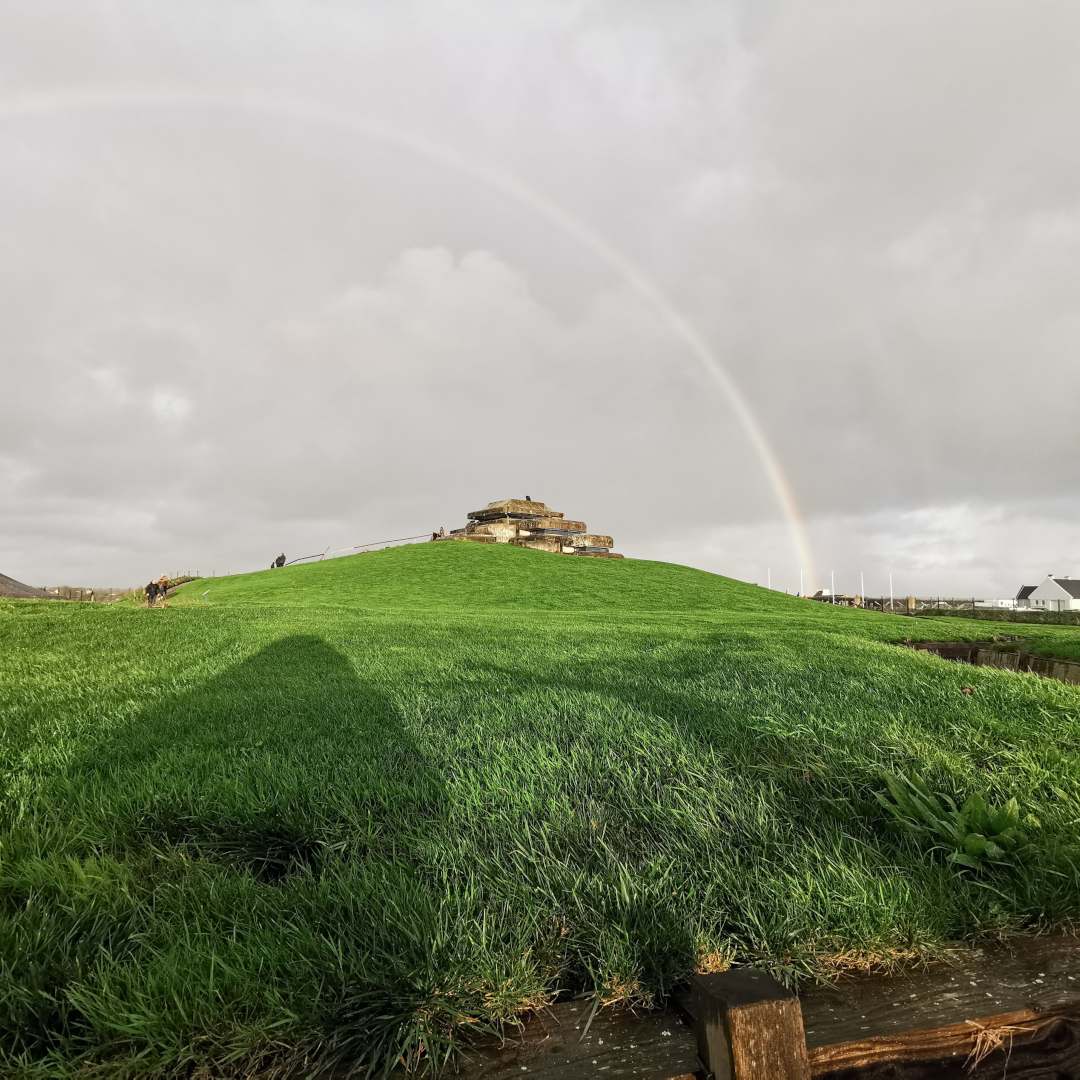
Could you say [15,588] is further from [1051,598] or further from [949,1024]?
[1051,598]

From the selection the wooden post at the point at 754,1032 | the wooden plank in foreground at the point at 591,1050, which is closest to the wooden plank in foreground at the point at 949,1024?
→ the wooden post at the point at 754,1032

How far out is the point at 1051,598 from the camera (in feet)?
287

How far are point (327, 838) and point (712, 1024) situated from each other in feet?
7.53

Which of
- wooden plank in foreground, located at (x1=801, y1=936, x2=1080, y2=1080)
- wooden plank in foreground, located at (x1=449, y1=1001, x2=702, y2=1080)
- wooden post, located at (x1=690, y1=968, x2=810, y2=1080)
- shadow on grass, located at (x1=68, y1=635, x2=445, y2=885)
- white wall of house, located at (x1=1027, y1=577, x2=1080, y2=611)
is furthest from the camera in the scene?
white wall of house, located at (x1=1027, y1=577, x2=1080, y2=611)

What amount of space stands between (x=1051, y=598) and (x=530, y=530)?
73.5 metres

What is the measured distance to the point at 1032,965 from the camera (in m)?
2.31

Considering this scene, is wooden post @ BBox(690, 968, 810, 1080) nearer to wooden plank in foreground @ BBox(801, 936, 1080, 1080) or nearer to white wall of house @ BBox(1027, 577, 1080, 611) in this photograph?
wooden plank in foreground @ BBox(801, 936, 1080, 1080)

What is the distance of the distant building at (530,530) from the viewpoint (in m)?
66.9

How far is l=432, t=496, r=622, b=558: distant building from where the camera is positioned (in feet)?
220

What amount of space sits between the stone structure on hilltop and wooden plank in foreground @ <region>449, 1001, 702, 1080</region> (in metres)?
63.4

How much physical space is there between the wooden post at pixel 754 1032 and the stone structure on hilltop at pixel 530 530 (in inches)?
2510

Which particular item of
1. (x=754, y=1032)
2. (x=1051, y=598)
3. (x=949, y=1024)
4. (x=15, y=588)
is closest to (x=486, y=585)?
(x=15, y=588)

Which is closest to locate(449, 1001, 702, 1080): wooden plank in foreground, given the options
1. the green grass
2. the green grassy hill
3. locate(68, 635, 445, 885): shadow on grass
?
Result: the green grass

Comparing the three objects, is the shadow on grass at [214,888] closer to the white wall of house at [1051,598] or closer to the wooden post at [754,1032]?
the wooden post at [754,1032]
